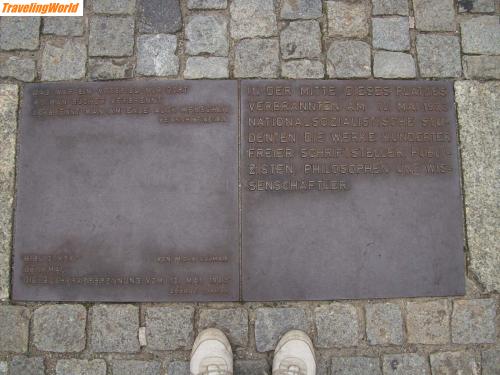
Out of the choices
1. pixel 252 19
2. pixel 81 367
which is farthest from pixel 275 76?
pixel 81 367

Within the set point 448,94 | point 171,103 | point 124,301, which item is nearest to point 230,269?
point 124,301

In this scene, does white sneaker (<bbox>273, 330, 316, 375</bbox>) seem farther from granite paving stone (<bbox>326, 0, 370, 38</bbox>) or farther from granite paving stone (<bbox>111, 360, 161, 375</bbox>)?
granite paving stone (<bbox>326, 0, 370, 38</bbox>)

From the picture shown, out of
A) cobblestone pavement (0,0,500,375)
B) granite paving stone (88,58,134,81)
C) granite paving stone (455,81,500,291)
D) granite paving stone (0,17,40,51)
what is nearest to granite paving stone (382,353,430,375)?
cobblestone pavement (0,0,500,375)

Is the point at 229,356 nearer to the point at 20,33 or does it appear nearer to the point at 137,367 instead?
the point at 137,367

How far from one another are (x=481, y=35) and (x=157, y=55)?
236 cm

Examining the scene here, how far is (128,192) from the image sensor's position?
8.64 ft

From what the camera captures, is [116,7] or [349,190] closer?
[349,190]

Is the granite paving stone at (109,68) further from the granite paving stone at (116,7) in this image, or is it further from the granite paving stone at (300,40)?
the granite paving stone at (300,40)

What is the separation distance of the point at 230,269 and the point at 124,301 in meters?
0.74

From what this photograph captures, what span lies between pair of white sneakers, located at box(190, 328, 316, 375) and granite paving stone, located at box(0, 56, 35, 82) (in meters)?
2.20

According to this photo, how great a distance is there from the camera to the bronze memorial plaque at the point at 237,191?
101 inches

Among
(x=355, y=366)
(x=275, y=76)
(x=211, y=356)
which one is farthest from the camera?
(x=275, y=76)

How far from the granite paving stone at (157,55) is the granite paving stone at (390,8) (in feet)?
4.89

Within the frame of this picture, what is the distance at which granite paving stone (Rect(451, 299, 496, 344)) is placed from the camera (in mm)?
2564
